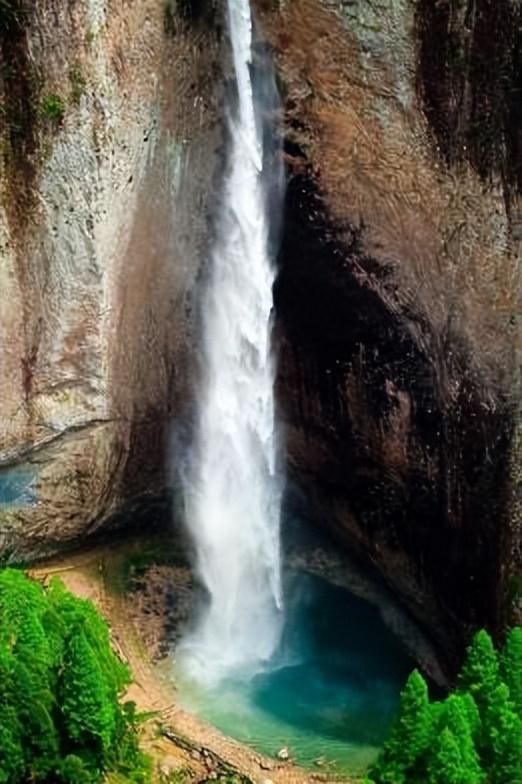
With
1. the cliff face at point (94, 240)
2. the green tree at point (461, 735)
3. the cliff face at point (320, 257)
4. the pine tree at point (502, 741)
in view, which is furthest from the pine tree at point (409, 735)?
the cliff face at point (94, 240)

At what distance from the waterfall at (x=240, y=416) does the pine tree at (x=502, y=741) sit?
168 inches

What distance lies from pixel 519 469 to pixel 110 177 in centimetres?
550

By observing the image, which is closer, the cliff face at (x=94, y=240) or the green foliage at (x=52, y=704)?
the green foliage at (x=52, y=704)

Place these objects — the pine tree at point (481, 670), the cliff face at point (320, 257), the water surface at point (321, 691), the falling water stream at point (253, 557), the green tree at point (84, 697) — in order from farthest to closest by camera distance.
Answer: the falling water stream at point (253, 557) < the water surface at point (321, 691) < the cliff face at point (320, 257) < the pine tree at point (481, 670) < the green tree at point (84, 697)

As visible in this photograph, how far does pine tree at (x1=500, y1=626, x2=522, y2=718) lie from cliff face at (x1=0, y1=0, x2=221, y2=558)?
574 cm

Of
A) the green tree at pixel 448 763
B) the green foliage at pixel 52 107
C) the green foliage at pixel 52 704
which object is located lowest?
the green tree at pixel 448 763

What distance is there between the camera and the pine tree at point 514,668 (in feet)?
45.7

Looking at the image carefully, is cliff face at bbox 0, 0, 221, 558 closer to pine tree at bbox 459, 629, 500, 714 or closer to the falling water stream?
the falling water stream

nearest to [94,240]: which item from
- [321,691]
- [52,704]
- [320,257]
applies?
[320,257]

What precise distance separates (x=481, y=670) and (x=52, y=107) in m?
7.39

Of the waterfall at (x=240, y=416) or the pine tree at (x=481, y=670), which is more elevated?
the waterfall at (x=240, y=416)

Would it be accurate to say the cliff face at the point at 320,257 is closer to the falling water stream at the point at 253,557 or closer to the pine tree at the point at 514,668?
the falling water stream at the point at 253,557

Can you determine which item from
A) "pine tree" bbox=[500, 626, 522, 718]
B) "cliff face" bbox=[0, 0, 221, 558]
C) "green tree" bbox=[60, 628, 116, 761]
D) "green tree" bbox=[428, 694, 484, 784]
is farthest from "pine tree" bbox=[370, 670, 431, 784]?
"cliff face" bbox=[0, 0, 221, 558]

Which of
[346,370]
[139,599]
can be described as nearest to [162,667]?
[139,599]
